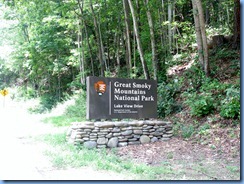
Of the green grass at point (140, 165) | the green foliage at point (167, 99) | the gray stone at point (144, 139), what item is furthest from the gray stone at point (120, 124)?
the green foliage at point (167, 99)

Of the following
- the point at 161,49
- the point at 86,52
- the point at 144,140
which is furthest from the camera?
the point at 86,52

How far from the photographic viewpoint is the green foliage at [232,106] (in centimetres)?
743

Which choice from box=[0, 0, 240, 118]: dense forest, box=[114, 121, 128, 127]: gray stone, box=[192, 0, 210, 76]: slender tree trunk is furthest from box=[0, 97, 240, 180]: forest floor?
box=[192, 0, 210, 76]: slender tree trunk

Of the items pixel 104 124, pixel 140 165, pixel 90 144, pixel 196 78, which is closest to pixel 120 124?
pixel 104 124

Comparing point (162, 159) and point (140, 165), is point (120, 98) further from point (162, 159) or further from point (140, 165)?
point (140, 165)

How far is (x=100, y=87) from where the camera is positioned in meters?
7.79

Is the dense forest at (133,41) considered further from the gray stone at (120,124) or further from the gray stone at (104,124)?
the gray stone at (104,124)

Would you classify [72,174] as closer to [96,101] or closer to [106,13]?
[96,101]

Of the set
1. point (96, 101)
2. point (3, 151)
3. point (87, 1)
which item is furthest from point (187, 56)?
point (3, 151)

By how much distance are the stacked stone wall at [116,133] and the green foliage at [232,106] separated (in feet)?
5.47

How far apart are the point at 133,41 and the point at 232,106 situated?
10445 mm

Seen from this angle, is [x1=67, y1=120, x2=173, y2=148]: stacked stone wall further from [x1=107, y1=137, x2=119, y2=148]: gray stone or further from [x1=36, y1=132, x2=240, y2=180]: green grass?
[x1=36, y1=132, x2=240, y2=180]: green grass

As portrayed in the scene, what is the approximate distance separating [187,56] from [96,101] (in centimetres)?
807

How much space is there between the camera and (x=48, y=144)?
7.62 metres
